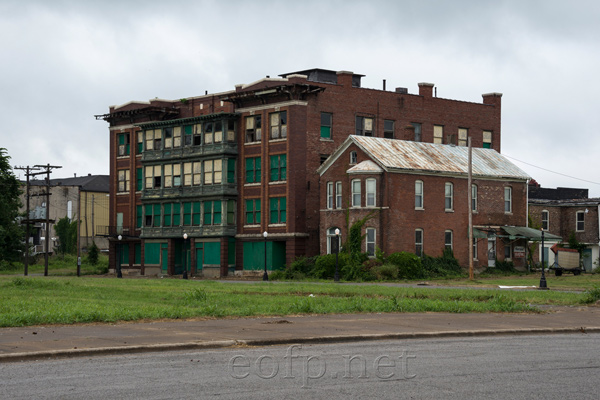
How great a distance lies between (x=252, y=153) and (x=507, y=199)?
20.2 metres

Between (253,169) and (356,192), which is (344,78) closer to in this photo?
(253,169)

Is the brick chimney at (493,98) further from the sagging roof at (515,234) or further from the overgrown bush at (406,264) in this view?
the overgrown bush at (406,264)

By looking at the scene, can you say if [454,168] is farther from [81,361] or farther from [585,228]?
[81,361]

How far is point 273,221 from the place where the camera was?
67.2 meters

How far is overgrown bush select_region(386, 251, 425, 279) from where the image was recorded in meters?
56.4

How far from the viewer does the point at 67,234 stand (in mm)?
109312

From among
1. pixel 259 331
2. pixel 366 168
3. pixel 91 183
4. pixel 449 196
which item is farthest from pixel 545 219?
pixel 91 183

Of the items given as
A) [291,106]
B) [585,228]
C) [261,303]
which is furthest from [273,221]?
[261,303]

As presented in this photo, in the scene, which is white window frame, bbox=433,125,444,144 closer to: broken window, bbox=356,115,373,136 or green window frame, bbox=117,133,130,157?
broken window, bbox=356,115,373,136

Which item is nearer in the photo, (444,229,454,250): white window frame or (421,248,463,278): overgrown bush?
(421,248,463,278): overgrown bush

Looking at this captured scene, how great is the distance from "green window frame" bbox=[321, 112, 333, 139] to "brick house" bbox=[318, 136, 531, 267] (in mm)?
5124

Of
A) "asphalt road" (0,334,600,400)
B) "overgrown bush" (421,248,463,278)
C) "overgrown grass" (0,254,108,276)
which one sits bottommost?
"overgrown grass" (0,254,108,276)

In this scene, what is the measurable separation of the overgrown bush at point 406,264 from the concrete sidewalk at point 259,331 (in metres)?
31.1

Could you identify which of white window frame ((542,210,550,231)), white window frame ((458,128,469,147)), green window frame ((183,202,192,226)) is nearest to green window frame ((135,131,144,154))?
green window frame ((183,202,192,226))
